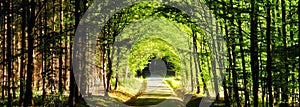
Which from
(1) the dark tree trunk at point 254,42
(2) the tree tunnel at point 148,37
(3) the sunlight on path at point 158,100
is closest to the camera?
(1) the dark tree trunk at point 254,42

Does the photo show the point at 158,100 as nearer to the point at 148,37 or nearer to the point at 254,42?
the point at 254,42

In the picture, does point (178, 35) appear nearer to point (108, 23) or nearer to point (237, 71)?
point (108, 23)

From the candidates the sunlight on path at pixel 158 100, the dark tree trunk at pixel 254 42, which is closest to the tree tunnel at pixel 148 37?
the sunlight on path at pixel 158 100

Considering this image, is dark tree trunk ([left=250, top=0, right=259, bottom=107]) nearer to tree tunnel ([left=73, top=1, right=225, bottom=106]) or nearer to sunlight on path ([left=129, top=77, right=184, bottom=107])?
tree tunnel ([left=73, top=1, right=225, bottom=106])

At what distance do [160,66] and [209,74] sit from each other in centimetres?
7662

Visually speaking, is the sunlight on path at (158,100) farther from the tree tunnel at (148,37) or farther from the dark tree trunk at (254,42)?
the dark tree trunk at (254,42)

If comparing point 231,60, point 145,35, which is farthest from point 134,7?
point 145,35

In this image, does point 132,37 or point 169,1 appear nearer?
point 169,1

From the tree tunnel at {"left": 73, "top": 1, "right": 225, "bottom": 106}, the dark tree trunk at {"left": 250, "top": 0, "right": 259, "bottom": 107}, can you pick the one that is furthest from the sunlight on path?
Result: the dark tree trunk at {"left": 250, "top": 0, "right": 259, "bottom": 107}

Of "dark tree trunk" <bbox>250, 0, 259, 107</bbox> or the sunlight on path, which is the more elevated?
"dark tree trunk" <bbox>250, 0, 259, 107</bbox>

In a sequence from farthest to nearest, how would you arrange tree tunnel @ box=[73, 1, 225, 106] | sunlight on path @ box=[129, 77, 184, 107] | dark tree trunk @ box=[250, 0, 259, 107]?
1. sunlight on path @ box=[129, 77, 184, 107]
2. tree tunnel @ box=[73, 1, 225, 106]
3. dark tree trunk @ box=[250, 0, 259, 107]

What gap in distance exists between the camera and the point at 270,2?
12031 millimetres

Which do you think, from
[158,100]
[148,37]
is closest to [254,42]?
[158,100]

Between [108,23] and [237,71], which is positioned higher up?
[108,23]
